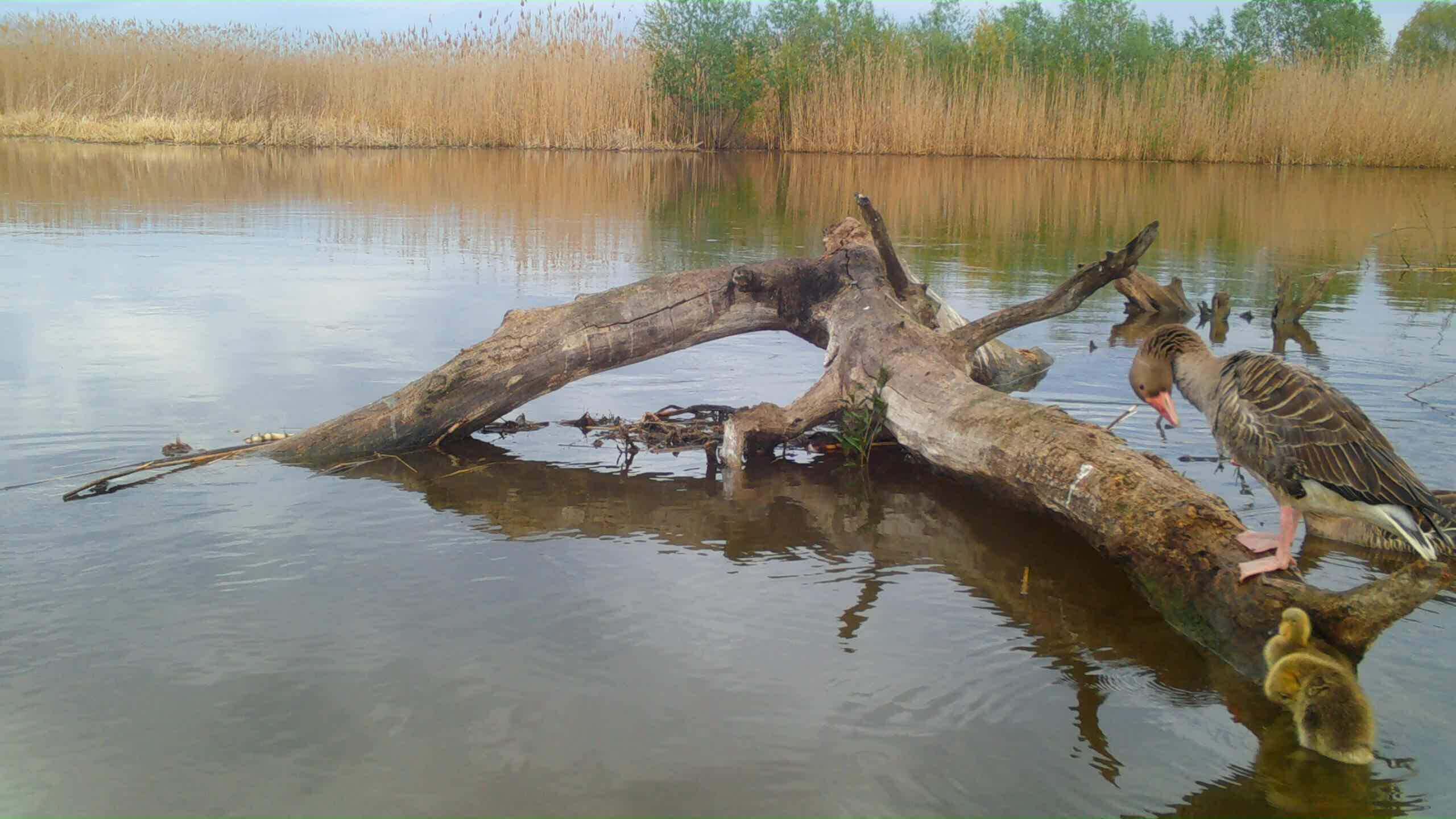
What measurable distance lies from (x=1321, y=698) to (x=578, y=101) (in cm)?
2725

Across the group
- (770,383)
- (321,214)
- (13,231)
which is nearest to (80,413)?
(770,383)

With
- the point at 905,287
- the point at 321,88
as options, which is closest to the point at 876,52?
the point at 321,88

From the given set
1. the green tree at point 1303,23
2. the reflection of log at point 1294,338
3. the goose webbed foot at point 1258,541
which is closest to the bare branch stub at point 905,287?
the goose webbed foot at point 1258,541

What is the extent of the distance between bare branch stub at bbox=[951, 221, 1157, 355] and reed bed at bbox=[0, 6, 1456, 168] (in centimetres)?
2298

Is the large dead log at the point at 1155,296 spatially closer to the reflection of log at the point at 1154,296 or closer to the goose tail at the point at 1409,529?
the reflection of log at the point at 1154,296

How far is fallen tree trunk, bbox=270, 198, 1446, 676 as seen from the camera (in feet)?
13.6

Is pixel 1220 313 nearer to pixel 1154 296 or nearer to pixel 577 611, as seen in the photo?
pixel 1154 296

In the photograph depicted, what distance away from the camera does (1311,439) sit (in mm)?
3885

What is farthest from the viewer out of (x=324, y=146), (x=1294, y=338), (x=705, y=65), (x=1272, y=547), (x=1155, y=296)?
(x=705, y=65)

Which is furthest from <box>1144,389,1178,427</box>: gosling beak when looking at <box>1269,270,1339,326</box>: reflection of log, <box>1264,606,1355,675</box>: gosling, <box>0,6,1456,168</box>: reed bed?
<box>0,6,1456,168</box>: reed bed

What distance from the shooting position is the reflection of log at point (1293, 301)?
9.75 metres

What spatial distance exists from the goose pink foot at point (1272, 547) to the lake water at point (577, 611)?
1.24 ft

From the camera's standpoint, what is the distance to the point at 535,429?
264 inches

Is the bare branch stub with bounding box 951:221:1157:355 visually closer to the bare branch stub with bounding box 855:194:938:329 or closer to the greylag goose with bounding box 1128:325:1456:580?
the bare branch stub with bounding box 855:194:938:329
